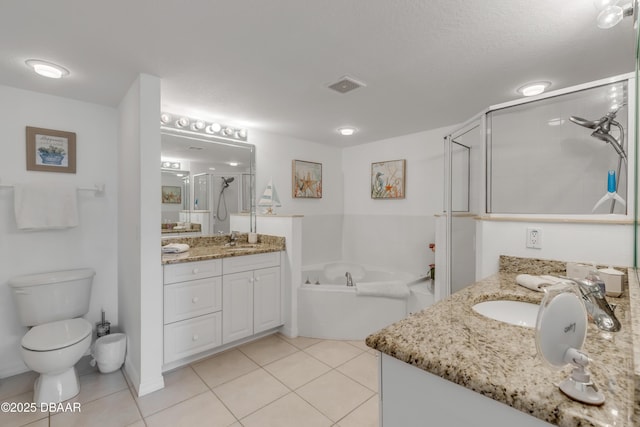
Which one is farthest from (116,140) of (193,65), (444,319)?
(444,319)

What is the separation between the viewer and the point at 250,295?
2604 mm

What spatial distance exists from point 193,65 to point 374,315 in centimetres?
251

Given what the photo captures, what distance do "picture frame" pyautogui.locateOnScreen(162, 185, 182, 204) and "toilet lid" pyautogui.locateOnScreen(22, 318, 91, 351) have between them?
114cm

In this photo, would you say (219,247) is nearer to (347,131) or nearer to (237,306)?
(237,306)

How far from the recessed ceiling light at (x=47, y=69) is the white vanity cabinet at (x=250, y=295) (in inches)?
67.2

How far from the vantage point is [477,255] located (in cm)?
177

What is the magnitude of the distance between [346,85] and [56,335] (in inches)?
104

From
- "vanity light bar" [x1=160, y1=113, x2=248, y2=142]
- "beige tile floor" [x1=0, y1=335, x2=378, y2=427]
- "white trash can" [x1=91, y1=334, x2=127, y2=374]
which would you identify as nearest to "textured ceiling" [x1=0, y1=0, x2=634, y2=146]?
"vanity light bar" [x1=160, y1=113, x2=248, y2=142]

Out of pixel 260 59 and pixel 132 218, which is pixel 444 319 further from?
pixel 132 218

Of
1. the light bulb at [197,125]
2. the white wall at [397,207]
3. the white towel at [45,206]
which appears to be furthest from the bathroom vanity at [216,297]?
the white wall at [397,207]

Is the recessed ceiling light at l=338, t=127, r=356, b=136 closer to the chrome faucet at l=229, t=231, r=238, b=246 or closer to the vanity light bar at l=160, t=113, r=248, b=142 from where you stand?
the vanity light bar at l=160, t=113, r=248, b=142

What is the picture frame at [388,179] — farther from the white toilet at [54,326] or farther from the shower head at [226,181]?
the white toilet at [54,326]

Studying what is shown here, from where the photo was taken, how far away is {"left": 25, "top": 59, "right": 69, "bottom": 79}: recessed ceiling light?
1.77m

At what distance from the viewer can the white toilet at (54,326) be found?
1751mm
